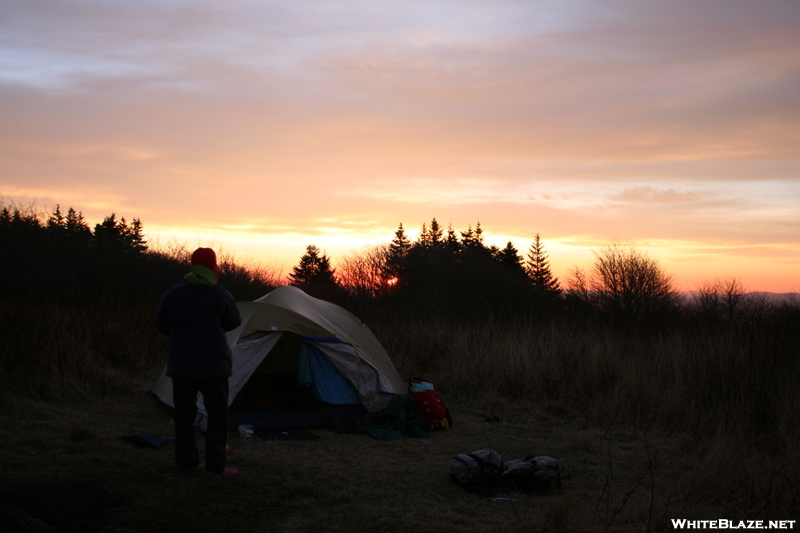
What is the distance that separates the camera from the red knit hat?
4734 mm

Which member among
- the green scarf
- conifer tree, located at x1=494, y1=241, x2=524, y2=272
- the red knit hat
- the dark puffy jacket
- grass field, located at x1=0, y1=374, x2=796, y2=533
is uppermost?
conifer tree, located at x1=494, y1=241, x2=524, y2=272

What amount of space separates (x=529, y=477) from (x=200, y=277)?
3177 mm

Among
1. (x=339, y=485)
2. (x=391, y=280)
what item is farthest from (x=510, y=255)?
(x=339, y=485)

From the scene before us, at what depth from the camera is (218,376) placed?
4.65 metres

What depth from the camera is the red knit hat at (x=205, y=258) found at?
473 centimetres

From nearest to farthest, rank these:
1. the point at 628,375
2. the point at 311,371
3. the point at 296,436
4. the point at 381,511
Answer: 1. the point at 381,511
2. the point at 296,436
3. the point at 311,371
4. the point at 628,375

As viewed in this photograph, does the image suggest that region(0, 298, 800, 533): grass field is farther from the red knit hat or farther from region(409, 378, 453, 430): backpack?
the red knit hat

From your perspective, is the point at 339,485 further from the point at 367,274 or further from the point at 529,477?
the point at 367,274

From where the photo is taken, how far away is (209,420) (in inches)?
187

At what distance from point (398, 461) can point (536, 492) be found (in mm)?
1545

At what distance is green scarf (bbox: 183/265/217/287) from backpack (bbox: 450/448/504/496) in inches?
101

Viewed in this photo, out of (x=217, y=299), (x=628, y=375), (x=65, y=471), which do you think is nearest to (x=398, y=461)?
(x=217, y=299)

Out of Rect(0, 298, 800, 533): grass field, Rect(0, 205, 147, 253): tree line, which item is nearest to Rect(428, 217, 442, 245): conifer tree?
Rect(0, 205, 147, 253): tree line

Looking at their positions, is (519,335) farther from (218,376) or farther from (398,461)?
(218,376)
